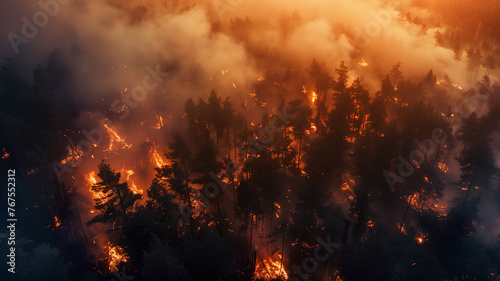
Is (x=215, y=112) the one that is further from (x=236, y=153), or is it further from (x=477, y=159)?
(x=477, y=159)

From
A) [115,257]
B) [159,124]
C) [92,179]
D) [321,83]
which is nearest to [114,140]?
[159,124]

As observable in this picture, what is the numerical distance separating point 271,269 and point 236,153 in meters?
22.8

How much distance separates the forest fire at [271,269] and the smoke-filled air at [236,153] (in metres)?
0.23

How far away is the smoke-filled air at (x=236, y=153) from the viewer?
1158 inches

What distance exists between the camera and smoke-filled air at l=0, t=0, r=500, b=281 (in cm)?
2941

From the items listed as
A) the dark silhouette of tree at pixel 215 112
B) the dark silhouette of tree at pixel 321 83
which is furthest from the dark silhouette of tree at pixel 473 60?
the dark silhouette of tree at pixel 215 112

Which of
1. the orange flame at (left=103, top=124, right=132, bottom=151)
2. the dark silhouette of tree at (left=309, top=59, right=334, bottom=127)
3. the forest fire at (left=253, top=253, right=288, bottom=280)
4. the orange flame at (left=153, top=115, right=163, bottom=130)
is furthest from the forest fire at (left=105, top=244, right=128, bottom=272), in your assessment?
the dark silhouette of tree at (left=309, top=59, right=334, bottom=127)

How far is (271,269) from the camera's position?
36.5 m

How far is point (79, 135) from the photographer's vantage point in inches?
2159

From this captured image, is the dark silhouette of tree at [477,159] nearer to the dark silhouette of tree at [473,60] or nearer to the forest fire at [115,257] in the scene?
the forest fire at [115,257]

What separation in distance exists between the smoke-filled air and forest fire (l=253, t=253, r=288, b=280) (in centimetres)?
23

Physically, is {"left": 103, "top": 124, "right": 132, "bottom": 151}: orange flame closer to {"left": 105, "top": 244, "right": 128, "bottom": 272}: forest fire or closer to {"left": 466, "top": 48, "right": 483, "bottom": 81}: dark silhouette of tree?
{"left": 105, "top": 244, "right": 128, "bottom": 272}: forest fire

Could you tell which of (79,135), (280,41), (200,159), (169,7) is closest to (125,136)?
(79,135)

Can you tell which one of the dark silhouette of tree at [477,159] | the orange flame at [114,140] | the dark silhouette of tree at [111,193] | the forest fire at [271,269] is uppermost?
the orange flame at [114,140]
